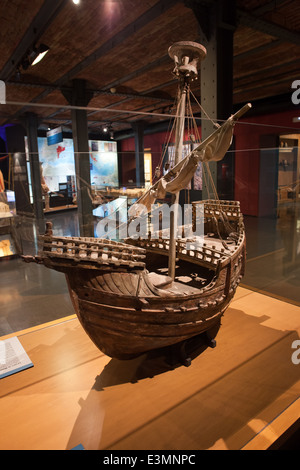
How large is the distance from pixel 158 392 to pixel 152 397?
0.07m

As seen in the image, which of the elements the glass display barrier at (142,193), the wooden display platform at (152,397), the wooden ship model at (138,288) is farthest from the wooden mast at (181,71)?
the glass display barrier at (142,193)

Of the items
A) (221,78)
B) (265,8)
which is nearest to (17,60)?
(221,78)

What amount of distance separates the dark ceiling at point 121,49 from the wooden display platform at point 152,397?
2390 millimetres

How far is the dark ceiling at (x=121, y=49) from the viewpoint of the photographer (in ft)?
12.9

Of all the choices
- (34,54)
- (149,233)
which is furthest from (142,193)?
(34,54)

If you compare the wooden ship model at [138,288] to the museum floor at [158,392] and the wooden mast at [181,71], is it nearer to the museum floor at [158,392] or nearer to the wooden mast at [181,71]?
the wooden mast at [181,71]

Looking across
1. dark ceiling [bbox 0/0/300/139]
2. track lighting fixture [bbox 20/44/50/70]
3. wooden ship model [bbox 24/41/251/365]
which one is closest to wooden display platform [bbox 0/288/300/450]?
wooden ship model [bbox 24/41/251/365]

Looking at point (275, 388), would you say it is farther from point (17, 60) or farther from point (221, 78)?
point (17, 60)

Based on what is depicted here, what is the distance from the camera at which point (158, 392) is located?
8.36 feet

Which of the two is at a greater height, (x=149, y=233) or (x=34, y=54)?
(x=34, y=54)

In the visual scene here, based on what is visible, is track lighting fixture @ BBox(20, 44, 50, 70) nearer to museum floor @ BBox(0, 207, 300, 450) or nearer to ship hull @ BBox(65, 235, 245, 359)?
museum floor @ BBox(0, 207, 300, 450)

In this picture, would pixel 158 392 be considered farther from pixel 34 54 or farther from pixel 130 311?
pixel 34 54
